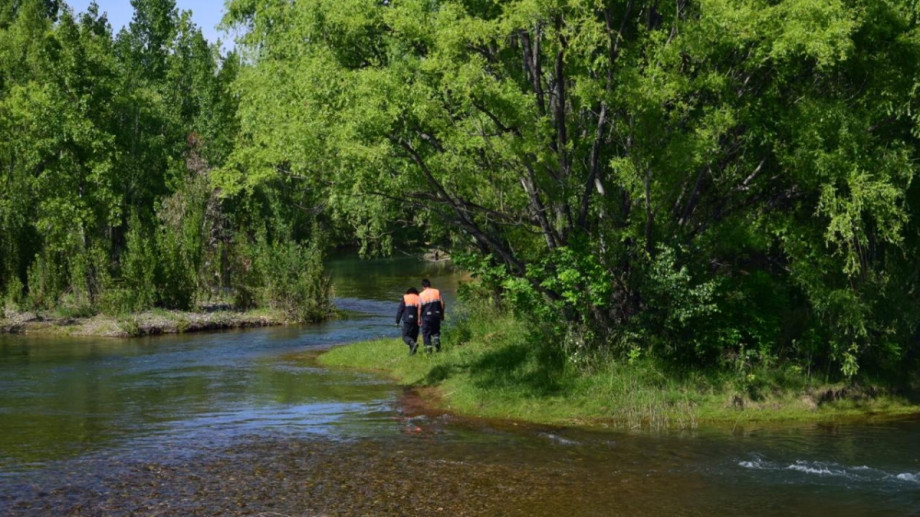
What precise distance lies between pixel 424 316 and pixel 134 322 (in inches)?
632

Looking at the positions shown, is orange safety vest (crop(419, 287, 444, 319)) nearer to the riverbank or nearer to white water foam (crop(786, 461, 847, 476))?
white water foam (crop(786, 461, 847, 476))

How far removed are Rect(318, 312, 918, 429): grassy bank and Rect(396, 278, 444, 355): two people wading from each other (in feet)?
10.7

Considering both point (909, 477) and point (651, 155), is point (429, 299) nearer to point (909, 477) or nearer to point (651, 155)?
point (651, 155)

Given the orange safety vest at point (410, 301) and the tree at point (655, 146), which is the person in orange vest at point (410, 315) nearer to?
the orange safety vest at point (410, 301)

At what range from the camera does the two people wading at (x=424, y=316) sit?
2558cm

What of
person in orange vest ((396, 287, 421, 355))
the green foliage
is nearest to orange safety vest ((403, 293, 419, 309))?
person in orange vest ((396, 287, 421, 355))

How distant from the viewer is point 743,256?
22234 mm

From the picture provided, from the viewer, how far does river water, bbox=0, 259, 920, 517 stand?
1347 centimetres

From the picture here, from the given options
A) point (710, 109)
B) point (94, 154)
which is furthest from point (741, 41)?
point (94, 154)

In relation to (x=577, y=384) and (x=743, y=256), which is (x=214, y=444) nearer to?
(x=577, y=384)

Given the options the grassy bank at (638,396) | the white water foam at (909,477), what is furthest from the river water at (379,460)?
the grassy bank at (638,396)

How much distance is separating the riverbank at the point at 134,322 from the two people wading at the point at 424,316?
14708 mm

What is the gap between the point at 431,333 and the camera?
Result: 25812 mm

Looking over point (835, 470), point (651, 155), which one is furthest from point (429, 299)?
point (835, 470)
